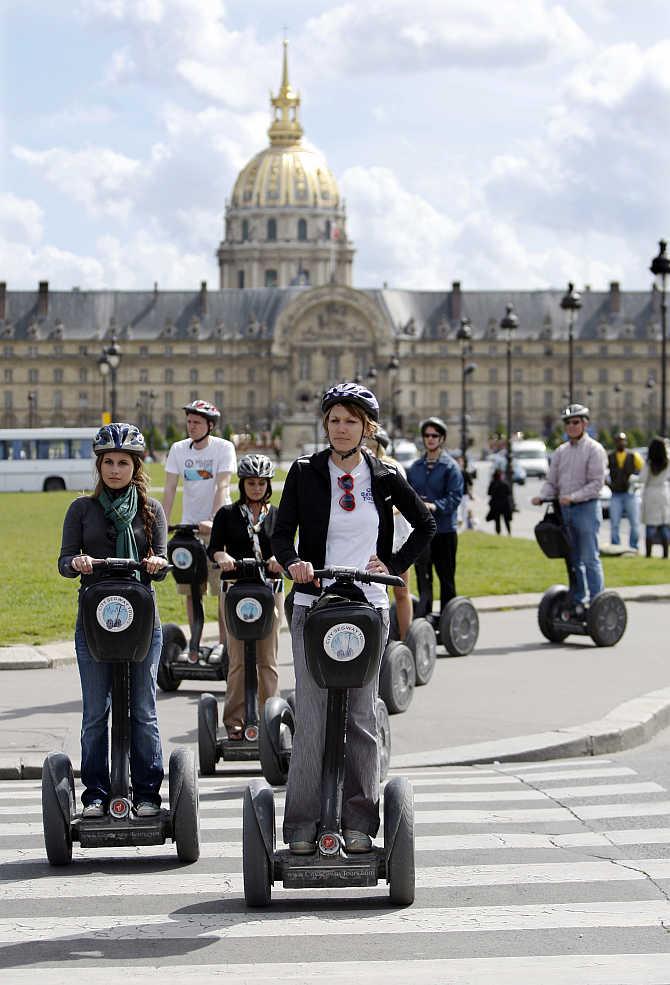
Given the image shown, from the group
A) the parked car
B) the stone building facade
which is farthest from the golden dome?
the parked car

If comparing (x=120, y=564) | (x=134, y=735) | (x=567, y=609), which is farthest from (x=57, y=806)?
(x=567, y=609)

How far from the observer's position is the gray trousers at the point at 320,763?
665cm

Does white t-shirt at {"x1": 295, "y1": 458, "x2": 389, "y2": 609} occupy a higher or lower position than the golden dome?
lower

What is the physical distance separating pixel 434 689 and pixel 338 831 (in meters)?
5.93

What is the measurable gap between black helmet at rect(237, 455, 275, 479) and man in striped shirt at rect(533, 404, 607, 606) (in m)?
4.64

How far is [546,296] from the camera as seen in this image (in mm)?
156750

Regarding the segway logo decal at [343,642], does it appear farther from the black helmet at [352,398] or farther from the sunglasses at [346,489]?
the black helmet at [352,398]

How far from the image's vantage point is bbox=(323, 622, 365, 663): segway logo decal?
255 inches

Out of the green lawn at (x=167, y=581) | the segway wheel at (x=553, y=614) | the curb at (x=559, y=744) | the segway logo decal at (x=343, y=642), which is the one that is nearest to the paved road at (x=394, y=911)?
the segway logo decal at (x=343, y=642)

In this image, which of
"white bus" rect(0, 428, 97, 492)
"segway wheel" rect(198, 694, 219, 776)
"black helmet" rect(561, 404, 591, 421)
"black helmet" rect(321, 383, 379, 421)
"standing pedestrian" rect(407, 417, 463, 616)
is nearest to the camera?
"black helmet" rect(321, 383, 379, 421)

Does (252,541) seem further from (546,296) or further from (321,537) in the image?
(546,296)

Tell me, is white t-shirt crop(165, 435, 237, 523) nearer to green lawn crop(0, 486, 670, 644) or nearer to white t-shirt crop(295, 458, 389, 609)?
green lawn crop(0, 486, 670, 644)

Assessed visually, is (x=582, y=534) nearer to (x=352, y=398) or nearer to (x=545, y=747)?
(x=545, y=747)

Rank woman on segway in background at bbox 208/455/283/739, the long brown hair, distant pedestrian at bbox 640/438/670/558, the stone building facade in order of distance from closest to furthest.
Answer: the long brown hair → woman on segway in background at bbox 208/455/283/739 → distant pedestrian at bbox 640/438/670/558 → the stone building facade
